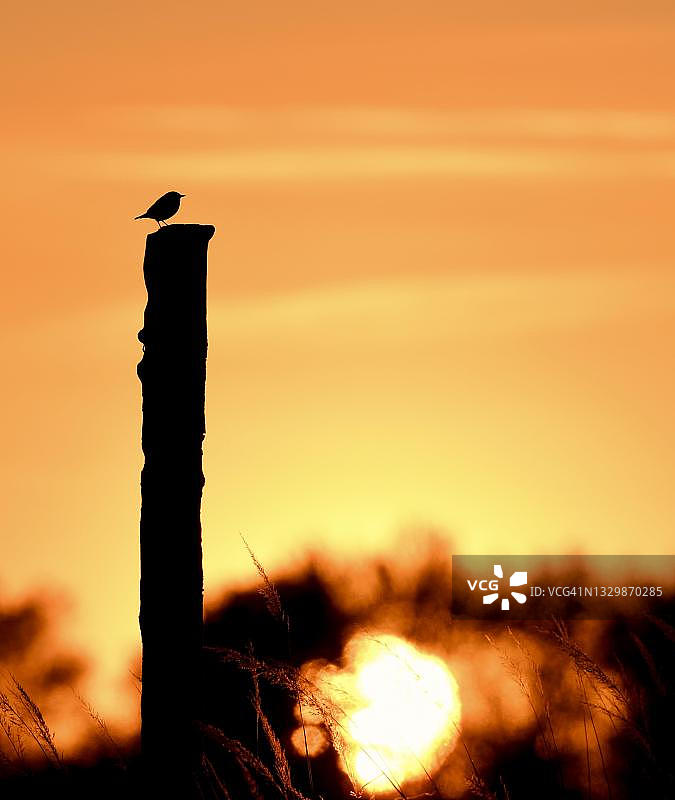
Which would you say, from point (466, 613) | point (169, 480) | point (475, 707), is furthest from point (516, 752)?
point (169, 480)

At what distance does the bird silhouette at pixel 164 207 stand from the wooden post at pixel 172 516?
130cm

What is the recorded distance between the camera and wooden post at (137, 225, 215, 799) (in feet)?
22.0

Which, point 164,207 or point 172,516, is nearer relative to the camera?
point 172,516

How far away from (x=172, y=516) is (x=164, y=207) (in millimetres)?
2246

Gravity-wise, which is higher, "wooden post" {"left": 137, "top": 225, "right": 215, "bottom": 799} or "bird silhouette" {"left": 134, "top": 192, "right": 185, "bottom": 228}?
"bird silhouette" {"left": 134, "top": 192, "right": 185, "bottom": 228}

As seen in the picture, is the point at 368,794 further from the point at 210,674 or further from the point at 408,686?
the point at 210,674

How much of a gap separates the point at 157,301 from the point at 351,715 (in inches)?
82.0

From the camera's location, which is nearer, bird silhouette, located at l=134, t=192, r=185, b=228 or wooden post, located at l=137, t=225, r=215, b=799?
wooden post, located at l=137, t=225, r=215, b=799

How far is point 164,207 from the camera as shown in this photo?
27.6 ft

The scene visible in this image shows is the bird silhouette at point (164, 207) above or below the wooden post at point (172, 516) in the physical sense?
above

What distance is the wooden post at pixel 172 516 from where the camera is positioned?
6703mm

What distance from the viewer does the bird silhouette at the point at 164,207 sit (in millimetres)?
8328

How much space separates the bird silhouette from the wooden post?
4.26ft

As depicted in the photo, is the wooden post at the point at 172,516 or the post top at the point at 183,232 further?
the post top at the point at 183,232
